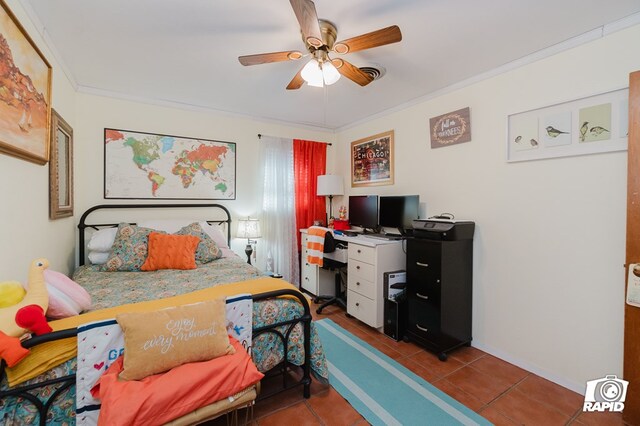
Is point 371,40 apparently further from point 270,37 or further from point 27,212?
point 27,212

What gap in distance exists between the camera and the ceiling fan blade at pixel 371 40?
60.2 inches

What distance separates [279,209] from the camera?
3.89 meters

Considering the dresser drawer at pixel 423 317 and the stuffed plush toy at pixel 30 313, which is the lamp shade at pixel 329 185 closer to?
the dresser drawer at pixel 423 317

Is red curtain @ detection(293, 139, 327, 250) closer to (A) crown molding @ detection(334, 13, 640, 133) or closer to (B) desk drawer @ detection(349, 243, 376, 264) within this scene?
(B) desk drawer @ detection(349, 243, 376, 264)

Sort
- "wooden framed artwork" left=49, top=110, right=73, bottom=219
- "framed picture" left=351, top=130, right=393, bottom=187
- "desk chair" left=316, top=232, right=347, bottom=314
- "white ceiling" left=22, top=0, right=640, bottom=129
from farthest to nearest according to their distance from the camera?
1. "framed picture" left=351, top=130, right=393, bottom=187
2. "desk chair" left=316, top=232, right=347, bottom=314
3. "wooden framed artwork" left=49, top=110, right=73, bottom=219
4. "white ceiling" left=22, top=0, right=640, bottom=129

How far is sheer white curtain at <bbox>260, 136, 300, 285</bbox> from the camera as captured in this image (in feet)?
12.5

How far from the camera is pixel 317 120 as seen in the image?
3.93m

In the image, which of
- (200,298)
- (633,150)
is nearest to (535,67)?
A: (633,150)

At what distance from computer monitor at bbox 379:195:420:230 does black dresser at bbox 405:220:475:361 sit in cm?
47

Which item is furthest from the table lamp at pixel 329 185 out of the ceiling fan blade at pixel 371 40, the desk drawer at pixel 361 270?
the ceiling fan blade at pixel 371 40

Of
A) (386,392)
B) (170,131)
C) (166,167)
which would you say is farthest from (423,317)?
(170,131)

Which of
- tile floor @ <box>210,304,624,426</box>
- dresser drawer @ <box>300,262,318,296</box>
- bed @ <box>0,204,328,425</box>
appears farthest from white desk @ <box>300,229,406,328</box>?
bed @ <box>0,204,328,425</box>

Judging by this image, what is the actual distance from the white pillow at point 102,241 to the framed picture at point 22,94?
3.17ft

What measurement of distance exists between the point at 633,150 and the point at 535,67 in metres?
0.94
